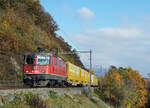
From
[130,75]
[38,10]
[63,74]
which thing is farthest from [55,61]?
[130,75]

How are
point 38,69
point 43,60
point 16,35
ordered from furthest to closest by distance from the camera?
point 16,35 → point 43,60 → point 38,69

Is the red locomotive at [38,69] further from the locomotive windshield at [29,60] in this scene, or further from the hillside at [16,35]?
the hillside at [16,35]

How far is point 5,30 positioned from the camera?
99.0 ft

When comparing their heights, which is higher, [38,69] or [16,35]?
[16,35]

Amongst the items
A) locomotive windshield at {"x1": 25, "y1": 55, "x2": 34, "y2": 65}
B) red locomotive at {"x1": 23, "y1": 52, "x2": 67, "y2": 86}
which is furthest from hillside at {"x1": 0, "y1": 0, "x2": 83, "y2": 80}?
red locomotive at {"x1": 23, "y1": 52, "x2": 67, "y2": 86}

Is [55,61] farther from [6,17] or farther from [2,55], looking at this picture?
[6,17]

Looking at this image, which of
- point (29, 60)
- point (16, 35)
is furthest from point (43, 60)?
point (16, 35)

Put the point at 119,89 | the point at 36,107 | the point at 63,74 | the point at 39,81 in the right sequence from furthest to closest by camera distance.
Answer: the point at 119,89, the point at 63,74, the point at 39,81, the point at 36,107

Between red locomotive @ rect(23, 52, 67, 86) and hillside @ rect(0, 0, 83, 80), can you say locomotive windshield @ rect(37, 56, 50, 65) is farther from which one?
hillside @ rect(0, 0, 83, 80)

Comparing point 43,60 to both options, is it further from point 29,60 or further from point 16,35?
point 16,35

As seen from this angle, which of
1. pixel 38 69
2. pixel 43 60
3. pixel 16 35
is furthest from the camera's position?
pixel 16 35

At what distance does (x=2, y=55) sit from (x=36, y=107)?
16.4 metres

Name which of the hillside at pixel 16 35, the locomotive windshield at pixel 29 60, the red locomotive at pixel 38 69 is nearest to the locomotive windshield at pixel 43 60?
the red locomotive at pixel 38 69

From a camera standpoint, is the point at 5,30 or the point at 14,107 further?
the point at 5,30
